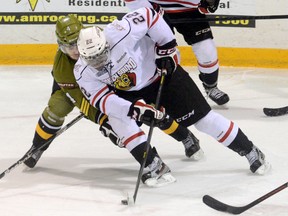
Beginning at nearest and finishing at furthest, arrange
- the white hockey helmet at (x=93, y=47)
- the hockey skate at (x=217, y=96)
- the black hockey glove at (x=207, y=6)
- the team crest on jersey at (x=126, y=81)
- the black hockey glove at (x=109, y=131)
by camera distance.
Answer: the white hockey helmet at (x=93, y=47)
the team crest on jersey at (x=126, y=81)
the black hockey glove at (x=109, y=131)
the black hockey glove at (x=207, y=6)
the hockey skate at (x=217, y=96)

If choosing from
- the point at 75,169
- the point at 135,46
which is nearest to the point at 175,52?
the point at 135,46

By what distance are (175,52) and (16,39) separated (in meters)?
2.70

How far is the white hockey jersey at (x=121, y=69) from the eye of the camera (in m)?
3.63

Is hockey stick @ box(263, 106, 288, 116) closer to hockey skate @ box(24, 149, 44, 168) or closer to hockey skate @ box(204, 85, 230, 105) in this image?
hockey skate @ box(204, 85, 230, 105)

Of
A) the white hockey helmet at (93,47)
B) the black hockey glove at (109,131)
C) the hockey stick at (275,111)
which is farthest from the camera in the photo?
the hockey stick at (275,111)

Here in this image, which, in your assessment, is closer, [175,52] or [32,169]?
→ [175,52]

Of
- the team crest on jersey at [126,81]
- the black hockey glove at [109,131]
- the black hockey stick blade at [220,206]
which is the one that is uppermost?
the team crest on jersey at [126,81]

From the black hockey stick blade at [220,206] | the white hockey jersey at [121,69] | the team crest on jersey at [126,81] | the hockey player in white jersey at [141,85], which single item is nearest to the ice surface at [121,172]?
the black hockey stick blade at [220,206]

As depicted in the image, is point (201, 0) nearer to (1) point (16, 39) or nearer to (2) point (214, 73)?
(2) point (214, 73)

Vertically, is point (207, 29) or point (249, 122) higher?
point (207, 29)

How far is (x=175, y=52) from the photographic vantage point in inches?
152

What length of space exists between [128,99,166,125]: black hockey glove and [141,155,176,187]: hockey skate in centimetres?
23

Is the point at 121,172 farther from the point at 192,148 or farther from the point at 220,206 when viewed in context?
the point at 220,206

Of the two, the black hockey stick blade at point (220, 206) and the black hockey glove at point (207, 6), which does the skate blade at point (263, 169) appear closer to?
the black hockey stick blade at point (220, 206)
